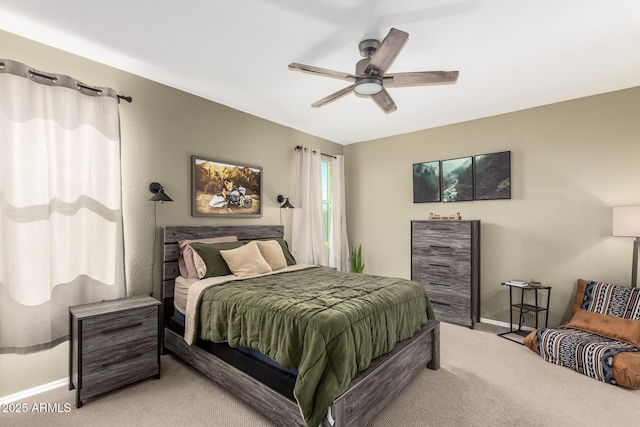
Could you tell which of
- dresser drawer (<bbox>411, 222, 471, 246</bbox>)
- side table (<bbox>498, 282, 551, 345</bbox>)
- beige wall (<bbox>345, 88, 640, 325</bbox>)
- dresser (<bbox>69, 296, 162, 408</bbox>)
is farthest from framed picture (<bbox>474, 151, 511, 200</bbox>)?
dresser (<bbox>69, 296, 162, 408</bbox>)

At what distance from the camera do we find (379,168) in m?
5.21

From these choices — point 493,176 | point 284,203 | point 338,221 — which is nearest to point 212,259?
point 284,203

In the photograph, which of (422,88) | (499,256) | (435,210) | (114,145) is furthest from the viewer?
(435,210)

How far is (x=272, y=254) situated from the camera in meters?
3.53

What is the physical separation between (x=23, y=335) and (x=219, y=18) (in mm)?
2724

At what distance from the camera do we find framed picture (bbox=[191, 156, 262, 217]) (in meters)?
3.46

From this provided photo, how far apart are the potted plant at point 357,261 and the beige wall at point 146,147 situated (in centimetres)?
197

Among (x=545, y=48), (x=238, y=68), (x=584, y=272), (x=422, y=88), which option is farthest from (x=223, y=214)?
(x=584, y=272)

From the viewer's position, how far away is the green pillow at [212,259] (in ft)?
9.66

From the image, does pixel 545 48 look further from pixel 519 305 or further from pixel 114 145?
pixel 114 145

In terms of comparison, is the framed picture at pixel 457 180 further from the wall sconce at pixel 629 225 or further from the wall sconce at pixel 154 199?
the wall sconce at pixel 154 199

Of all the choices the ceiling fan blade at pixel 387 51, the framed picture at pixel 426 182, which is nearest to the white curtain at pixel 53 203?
the ceiling fan blade at pixel 387 51

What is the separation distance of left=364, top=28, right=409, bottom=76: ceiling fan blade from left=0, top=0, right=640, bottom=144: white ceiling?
29 cm

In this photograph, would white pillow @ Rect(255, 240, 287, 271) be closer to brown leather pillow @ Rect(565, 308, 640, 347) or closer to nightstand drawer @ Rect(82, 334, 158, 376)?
nightstand drawer @ Rect(82, 334, 158, 376)
